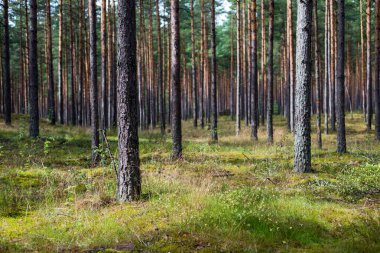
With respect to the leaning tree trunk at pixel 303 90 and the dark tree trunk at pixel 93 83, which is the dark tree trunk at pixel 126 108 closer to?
the leaning tree trunk at pixel 303 90

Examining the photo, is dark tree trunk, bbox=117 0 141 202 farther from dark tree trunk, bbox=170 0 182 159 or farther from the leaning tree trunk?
dark tree trunk, bbox=170 0 182 159

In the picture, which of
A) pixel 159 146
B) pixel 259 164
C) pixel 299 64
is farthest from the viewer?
pixel 159 146

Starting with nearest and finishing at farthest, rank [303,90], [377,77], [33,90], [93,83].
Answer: [303,90]
[93,83]
[33,90]
[377,77]

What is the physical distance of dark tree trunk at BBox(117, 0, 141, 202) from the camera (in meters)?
6.91

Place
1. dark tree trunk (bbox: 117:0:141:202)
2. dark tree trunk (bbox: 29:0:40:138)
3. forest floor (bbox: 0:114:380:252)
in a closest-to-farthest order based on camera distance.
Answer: forest floor (bbox: 0:114:380:252)
dark tree trunk (bbox: 117:0:141:202)
dark tree trunk (bbox: 29:0:40:138)

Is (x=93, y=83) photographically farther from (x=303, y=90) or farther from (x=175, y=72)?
(x=303, y=90)

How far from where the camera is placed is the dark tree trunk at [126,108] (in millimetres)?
6914

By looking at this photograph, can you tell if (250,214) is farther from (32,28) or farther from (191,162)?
(32,28)

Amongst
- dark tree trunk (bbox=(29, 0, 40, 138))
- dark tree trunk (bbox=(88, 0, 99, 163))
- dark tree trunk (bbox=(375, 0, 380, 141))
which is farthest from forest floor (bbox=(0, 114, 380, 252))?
dark tree trunk (bbox=(375, 0, 380, 141))

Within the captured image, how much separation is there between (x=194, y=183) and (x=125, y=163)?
183 centimetres

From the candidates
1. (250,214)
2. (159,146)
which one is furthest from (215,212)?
(159,146)

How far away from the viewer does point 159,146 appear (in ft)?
51.6

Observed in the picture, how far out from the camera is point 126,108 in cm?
692

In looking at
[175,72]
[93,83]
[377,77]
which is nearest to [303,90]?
[175,72]
